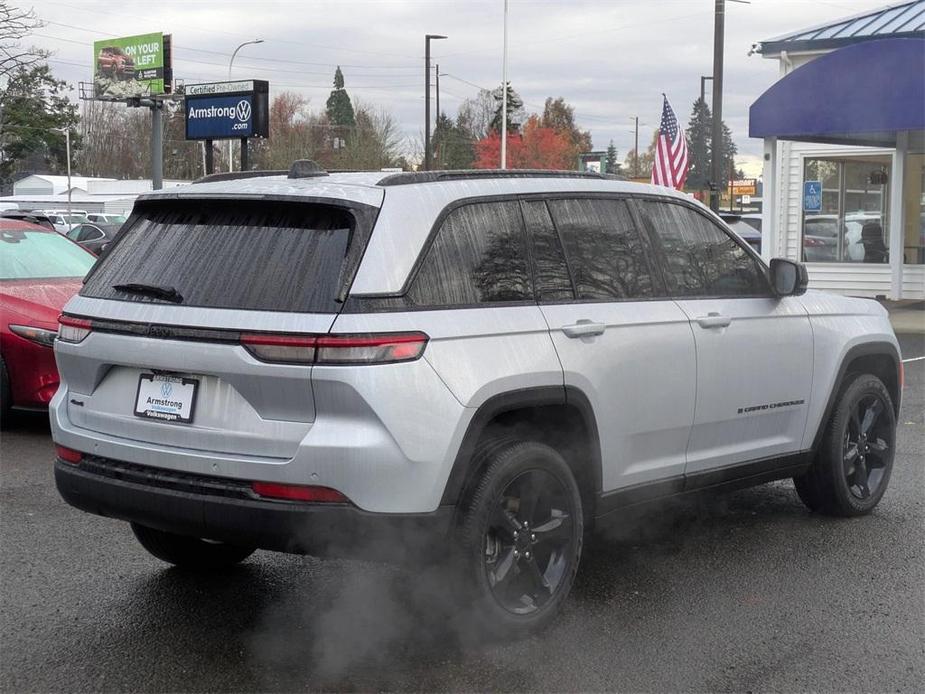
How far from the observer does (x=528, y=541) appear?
4.68 m

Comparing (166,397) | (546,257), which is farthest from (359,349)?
(546,257)

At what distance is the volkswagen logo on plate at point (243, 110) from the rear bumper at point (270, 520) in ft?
75.5

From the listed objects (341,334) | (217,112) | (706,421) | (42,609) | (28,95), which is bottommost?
(42,609)

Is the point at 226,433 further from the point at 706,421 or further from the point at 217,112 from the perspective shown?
the point at 217,112

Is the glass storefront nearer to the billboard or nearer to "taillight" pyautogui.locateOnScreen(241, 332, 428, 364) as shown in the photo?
"taillight" pyautogui.locateOnScreen(241, 332, 428, 364)

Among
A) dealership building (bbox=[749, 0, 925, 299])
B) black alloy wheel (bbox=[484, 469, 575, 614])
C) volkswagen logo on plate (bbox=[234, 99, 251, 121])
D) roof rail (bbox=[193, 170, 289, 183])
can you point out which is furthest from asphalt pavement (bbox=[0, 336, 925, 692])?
volkswagen logo on plate (bbox=[234, 99, 251, 121])

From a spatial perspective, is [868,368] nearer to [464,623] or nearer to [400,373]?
[464,623]

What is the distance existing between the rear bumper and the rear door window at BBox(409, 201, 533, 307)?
0.79 m

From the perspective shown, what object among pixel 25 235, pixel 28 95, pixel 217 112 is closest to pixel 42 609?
pixel 25 235

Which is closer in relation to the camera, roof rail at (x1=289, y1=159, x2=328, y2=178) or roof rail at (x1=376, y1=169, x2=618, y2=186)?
roof rail at (x1=376, y1=169, x2=618, y2=186)

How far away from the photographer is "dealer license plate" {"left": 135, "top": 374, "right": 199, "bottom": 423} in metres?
4.38

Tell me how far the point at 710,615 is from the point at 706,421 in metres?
0.93

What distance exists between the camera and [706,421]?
5547 mm

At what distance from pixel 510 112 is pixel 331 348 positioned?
77053mm
